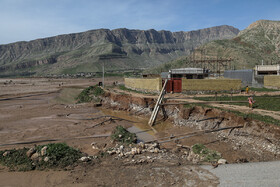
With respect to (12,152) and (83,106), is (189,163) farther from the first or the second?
(83,106)

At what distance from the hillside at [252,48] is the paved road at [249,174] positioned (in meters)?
61.3

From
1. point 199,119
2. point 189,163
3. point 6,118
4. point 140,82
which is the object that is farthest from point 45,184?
point 140,82

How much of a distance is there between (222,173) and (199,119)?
1042 centimetres

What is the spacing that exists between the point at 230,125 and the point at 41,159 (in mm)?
14827

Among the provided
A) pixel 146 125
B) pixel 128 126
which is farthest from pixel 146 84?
pixel 128 126

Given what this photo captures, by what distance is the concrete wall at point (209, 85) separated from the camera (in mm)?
28734

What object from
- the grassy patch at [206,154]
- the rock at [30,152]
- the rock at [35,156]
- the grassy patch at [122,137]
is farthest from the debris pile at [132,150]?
the rock at [30,152]

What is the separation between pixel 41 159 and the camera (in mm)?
10742

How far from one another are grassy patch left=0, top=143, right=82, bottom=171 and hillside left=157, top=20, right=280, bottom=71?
213ft

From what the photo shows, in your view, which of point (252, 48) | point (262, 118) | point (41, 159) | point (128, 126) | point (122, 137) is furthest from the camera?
point (252, 48)

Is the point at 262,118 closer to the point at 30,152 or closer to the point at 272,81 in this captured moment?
the point at 30,152

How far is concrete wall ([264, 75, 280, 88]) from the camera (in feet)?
103

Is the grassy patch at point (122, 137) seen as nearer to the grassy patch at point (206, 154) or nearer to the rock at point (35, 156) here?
Result: the grassy patch at point (206, 154)

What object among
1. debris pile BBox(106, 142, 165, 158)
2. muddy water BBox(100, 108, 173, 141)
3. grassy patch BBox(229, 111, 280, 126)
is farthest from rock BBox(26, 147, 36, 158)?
grassy patch BBox(229, 111, 280, 126)
